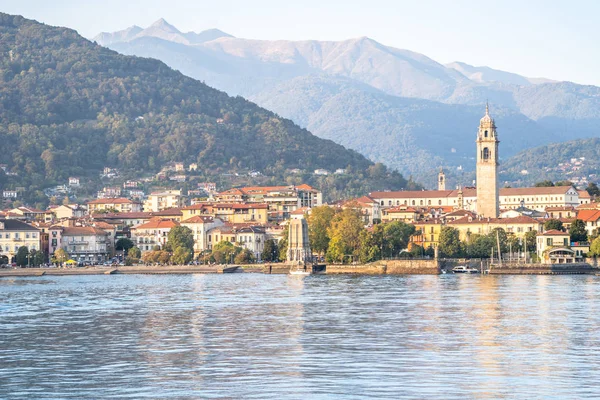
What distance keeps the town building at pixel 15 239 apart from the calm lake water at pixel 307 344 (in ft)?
151

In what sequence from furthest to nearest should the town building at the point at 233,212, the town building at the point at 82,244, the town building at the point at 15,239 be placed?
the town building at the point at 233,212 < the town building at the point at 82,244 < the town building at the point at 15,239

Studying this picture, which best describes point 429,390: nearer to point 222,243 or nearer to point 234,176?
point 222,243

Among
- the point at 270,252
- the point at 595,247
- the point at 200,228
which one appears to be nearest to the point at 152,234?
the point at 200,228

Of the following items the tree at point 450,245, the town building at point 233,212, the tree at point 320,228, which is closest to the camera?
the tree at point 450,245

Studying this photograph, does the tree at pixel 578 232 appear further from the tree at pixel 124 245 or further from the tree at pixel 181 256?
the tree at pixel 124 245

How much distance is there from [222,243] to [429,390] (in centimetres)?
8404

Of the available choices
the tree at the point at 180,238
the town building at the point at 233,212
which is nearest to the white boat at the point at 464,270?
the tree at the point at 180,238

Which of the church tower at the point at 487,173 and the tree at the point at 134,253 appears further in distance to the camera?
the church tower at the point at 487,173

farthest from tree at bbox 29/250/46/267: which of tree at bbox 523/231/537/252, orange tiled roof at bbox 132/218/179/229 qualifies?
tree at bbox 523/231/537/252

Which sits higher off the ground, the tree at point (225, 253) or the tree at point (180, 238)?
the tree at point (180, 238)

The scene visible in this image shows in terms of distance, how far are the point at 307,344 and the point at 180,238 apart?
75.5 metres

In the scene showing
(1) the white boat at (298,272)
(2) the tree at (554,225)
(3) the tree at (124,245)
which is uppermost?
(2) the tree at (554,225)

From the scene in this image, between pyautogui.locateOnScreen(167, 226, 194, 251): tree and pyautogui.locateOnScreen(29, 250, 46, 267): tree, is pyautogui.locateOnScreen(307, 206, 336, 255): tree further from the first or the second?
pyautogui.locateOnScreen(29, 250, 46, 267): tree

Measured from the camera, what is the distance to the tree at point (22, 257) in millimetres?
111625
